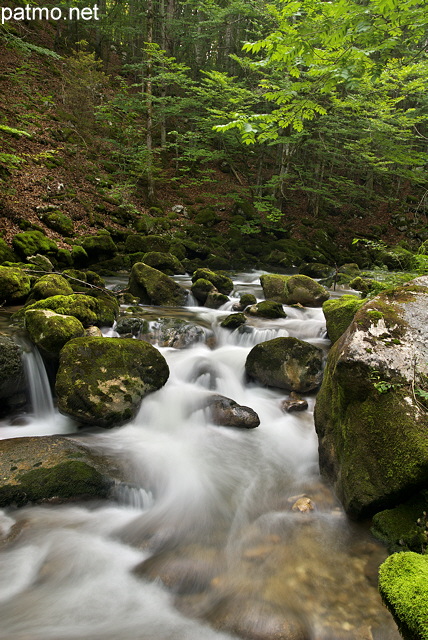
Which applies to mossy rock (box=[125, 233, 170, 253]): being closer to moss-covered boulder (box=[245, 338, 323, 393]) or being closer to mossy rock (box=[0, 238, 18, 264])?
mossy rock (box=[0, 238, 18, 264])

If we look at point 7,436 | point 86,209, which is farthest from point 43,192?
point 7,436

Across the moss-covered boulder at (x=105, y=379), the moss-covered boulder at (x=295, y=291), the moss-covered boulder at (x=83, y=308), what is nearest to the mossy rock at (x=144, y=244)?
the moss-covered boulder at (x=295, y=291)

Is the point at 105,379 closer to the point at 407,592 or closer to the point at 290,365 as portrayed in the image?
the point at 290,365

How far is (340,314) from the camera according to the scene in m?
5.85

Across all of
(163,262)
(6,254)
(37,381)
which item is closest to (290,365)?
(37,381)

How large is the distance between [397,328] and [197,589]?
298cm

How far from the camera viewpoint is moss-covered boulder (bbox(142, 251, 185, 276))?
1183 cm

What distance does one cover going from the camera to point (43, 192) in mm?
12773

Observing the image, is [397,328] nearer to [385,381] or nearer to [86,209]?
[385,381]

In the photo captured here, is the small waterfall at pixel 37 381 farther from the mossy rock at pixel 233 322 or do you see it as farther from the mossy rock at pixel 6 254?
the mossy rock at pixel 6 254

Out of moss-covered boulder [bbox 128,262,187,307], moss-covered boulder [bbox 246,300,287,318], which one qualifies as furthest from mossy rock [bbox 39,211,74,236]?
moss-covered boulder [bbox 246,300,287,318]

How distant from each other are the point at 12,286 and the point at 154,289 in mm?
3421

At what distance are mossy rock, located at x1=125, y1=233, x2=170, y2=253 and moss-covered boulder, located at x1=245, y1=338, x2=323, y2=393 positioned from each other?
893 centimetres

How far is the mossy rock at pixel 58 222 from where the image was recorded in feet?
38.0
